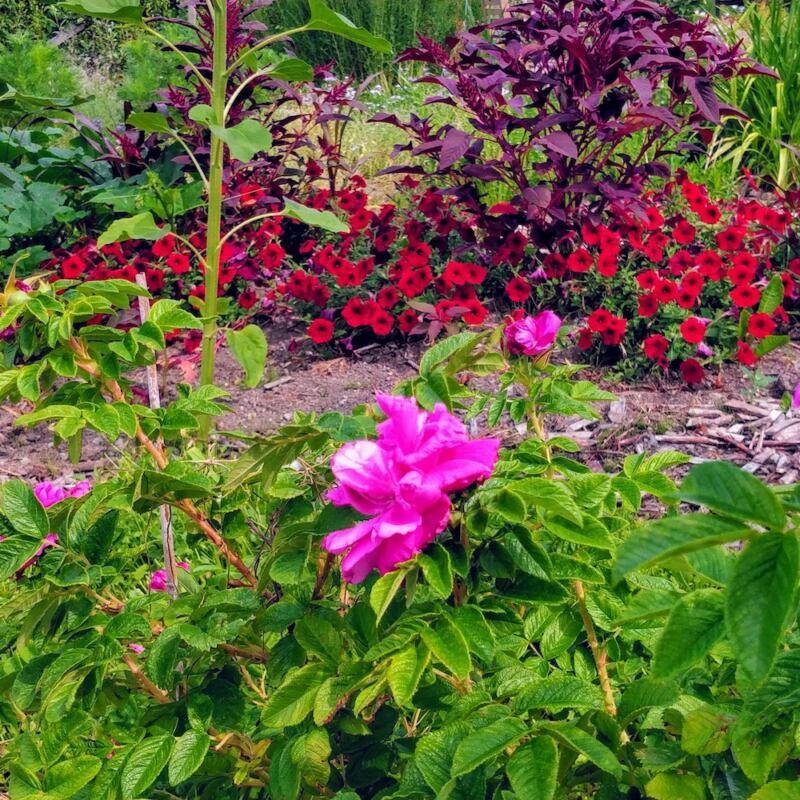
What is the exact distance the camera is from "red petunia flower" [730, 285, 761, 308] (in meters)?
3.06

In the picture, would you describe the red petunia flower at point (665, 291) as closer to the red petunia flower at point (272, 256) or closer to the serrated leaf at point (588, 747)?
the red petunia flower at point (272, 256)

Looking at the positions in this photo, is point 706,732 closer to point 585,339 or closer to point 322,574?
point 322,574

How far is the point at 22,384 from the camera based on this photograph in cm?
115

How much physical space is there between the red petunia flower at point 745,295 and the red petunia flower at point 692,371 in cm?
28

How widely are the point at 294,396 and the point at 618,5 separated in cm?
185

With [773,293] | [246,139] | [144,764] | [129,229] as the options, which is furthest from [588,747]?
[129,229]

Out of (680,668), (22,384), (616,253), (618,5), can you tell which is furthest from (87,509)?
(618,5)

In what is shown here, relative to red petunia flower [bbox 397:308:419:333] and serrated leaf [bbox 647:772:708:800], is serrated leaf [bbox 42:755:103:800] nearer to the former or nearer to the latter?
serrated leaf [bbox 647:772:708:800]

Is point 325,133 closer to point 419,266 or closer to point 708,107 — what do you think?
point 419,266

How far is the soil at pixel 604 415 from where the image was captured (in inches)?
106

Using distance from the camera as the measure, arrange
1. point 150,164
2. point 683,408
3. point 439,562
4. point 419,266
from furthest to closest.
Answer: point 150,164 < point 419,266 < point 683,408 < point 439,562

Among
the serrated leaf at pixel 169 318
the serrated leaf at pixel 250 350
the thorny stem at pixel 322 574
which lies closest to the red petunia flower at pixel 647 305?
the serrated leaf at pixel 250 350

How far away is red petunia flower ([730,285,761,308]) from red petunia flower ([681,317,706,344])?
0.64 feet

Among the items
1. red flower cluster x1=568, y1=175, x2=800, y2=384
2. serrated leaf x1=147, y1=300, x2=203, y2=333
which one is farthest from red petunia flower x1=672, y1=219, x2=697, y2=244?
serrated leaf x1=147, y1=300, x2=203, y2=333
